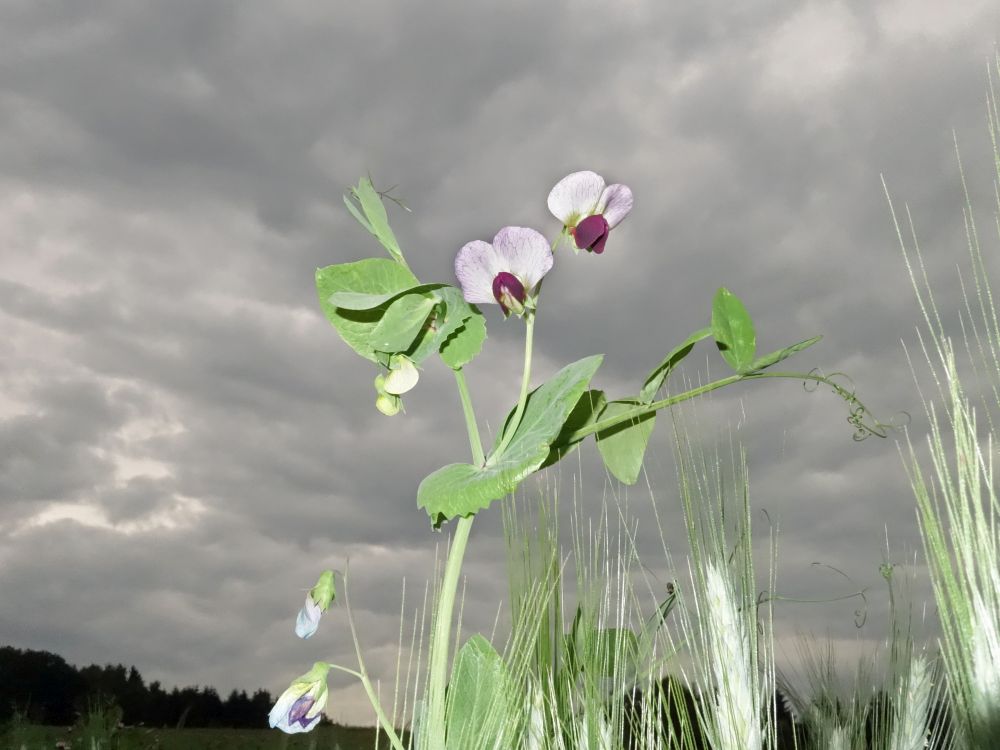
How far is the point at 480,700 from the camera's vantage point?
1104 mm

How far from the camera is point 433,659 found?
1.06 metres

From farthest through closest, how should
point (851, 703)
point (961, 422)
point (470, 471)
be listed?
point (851, 703)
point (470, 471)
point (961, 422)

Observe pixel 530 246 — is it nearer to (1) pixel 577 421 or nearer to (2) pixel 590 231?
(2) pixel 590 231

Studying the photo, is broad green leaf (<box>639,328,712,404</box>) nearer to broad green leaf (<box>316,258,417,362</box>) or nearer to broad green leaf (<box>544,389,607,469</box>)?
broad green leaf (<box>544,389,607,469</box>)

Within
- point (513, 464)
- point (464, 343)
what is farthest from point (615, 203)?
point (513, 464)

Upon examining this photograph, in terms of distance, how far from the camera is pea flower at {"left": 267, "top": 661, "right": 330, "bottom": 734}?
1.03 m

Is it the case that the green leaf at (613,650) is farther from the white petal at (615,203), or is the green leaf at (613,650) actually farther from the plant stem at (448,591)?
the white petal at (615,203)

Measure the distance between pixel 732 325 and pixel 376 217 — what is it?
0.51 m

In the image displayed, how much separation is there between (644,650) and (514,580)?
0.23 metres

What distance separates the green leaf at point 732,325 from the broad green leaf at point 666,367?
20mm

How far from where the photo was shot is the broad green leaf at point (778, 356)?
1.18 metres

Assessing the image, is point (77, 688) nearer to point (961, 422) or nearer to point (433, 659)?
point (433, 659)

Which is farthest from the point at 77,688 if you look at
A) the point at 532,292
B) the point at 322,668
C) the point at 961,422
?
the point at 961,422

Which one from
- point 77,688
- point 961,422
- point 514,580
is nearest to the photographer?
point 961,422
